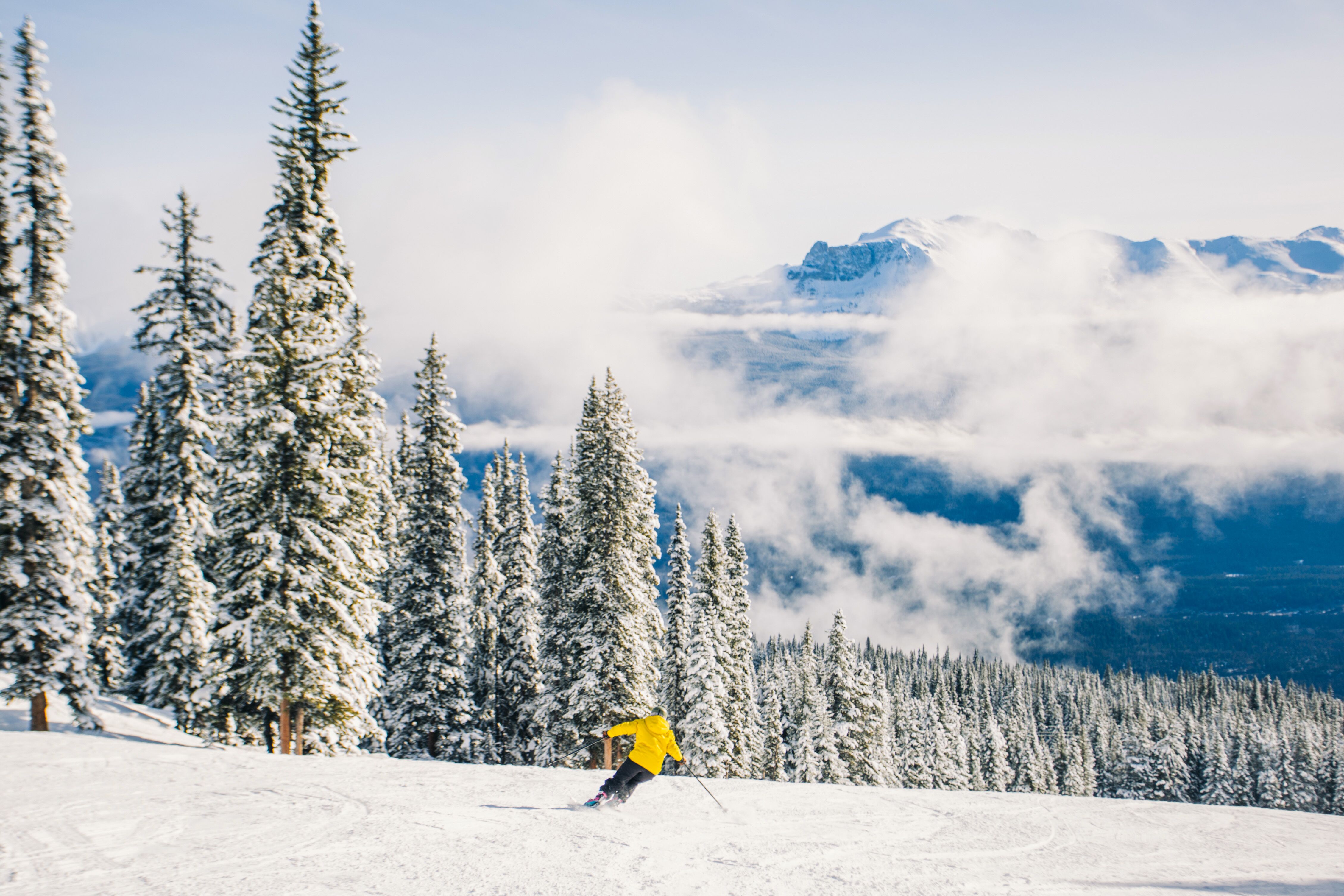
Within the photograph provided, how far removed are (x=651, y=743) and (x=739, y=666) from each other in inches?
1462

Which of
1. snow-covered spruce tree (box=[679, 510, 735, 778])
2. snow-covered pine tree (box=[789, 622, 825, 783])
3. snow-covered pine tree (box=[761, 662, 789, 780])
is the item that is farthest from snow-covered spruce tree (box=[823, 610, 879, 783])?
snow-covered spruce tree (box=[679, 510, 735, 778])

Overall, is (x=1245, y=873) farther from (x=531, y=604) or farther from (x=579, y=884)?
(x=531, y=604)

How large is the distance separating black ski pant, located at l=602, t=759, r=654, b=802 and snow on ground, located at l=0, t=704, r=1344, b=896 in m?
0.28

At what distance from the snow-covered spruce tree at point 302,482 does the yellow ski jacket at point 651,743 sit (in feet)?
36.9

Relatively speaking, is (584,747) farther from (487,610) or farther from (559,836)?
(559,836)

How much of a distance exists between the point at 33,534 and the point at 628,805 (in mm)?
19500

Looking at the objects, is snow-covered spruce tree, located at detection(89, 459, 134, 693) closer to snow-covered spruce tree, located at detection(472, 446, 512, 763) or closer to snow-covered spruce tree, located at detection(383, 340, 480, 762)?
snow-covered spruce tree, located at detection(383, 340, 480, 762)

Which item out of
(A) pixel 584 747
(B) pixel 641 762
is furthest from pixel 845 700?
(B) pixel 641 762

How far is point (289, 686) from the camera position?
20.4 metres

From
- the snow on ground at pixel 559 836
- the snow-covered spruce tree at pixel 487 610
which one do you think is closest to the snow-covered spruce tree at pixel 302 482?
the snow on ground at pixel 559 836

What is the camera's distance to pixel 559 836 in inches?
430

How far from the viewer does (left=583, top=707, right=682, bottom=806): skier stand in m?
12.7

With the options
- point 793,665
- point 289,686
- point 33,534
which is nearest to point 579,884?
point 289,686

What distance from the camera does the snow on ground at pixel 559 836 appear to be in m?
9.25
